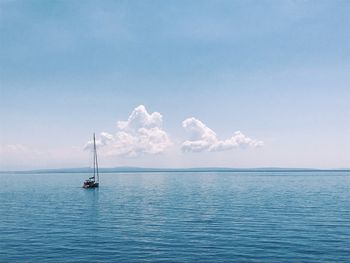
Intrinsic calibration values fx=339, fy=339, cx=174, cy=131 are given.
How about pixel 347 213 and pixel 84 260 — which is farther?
pixel 347 213

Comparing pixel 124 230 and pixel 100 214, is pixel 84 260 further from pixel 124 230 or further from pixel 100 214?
pixel 100 214

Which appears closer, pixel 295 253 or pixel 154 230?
pixel 295 253

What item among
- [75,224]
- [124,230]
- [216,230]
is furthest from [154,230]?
[75,224]

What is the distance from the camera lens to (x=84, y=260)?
118 feet

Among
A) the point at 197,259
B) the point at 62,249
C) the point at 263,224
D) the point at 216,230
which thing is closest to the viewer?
the point at 197,259

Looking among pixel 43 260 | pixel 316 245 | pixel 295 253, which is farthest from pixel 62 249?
pixel 316 245

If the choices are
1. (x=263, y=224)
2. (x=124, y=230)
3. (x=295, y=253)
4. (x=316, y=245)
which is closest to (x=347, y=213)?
(x=263, y=224)

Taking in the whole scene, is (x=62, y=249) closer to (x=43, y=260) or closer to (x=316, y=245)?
(x=43, y=260)

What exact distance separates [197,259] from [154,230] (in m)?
16.5

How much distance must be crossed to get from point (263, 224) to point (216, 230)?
29.2 ft

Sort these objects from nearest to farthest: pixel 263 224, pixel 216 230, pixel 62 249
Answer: pixel 62 249, pixel 216 230, pixel 263 224

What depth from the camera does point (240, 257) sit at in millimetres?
36656

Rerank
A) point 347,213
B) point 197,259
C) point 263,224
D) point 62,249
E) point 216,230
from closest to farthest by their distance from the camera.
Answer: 1. point 197,259
2. point 62,249
3. point 216,230
4. point 263,224
5. point 347,213

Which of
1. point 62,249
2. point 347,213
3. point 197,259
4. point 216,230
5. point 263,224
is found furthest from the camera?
point 347,213
